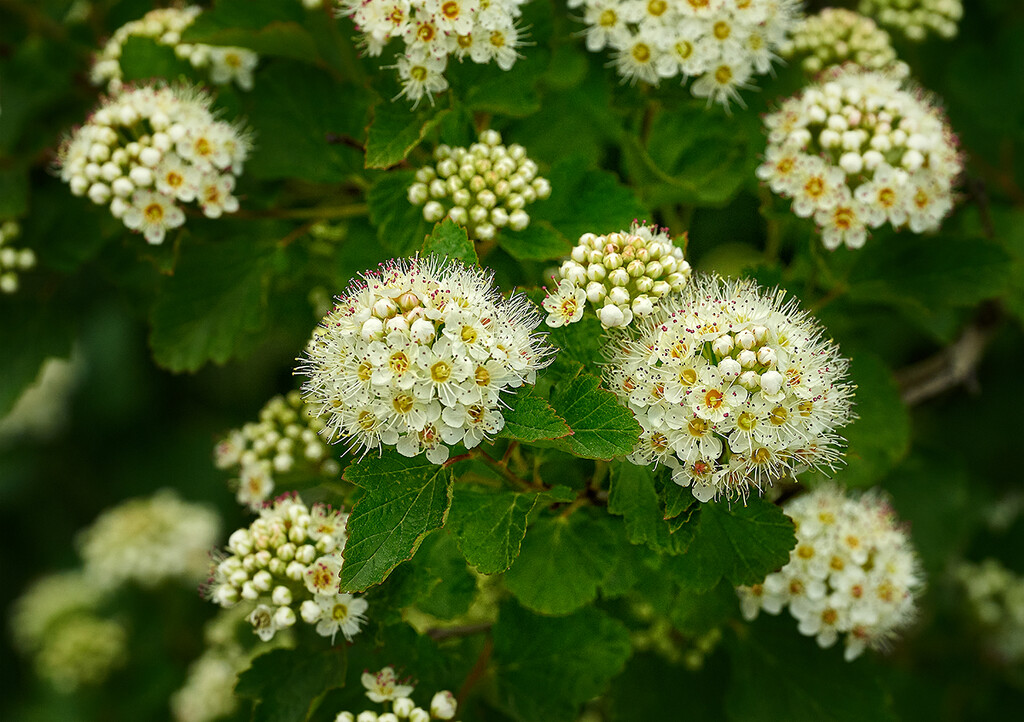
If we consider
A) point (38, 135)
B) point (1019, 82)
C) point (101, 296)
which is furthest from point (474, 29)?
point (101, 296)

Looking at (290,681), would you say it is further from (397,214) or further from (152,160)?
(152,160)

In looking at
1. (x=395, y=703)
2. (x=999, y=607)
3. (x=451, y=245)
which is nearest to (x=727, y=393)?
(x=451, y=245)

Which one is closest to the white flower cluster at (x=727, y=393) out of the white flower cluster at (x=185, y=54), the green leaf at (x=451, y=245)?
the green leaf at (x=451, y=245)

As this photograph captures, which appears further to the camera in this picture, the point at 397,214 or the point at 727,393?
the point at 397,214

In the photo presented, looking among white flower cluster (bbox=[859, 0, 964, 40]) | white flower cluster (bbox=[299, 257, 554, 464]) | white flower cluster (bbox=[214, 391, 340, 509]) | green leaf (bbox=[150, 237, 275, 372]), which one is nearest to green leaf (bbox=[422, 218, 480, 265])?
white flower cluster (bbox=[299, 257, 554, 464])

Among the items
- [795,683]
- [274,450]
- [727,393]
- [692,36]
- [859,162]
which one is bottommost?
[795,683]

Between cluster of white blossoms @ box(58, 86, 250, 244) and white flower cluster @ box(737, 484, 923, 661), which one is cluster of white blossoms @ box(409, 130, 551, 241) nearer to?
cluster of white blossoms @ box(58, 86, 250, 244)

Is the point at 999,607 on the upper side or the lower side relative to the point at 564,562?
lower
